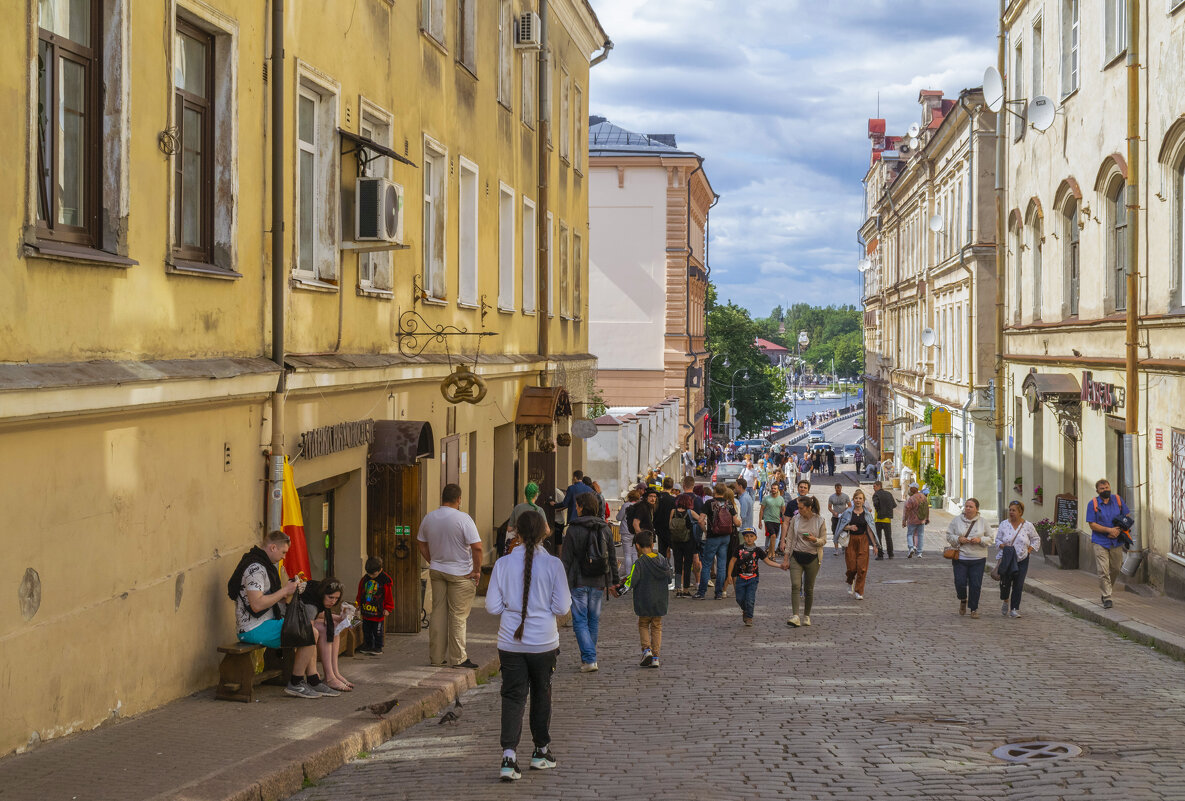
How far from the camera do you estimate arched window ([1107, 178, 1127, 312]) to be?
20906mm

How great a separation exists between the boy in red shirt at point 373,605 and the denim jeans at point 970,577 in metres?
7.63

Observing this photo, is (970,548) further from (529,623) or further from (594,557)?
(529,623)

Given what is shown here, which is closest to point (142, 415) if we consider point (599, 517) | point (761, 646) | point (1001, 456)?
point (599, 517)

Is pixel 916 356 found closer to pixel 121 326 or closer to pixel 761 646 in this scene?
pixel 761 646

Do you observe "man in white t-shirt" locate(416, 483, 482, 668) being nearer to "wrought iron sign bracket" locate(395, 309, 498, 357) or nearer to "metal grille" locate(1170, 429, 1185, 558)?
"wrought iron sign bracket" locate(395, 309, 498, 357)

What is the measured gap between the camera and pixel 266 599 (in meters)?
9.71

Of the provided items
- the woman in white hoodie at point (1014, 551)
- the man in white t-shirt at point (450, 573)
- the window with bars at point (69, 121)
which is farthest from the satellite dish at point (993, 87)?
the window with bars at point (69, 121)

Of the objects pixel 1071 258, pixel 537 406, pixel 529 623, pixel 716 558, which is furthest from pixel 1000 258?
pixel 529 623

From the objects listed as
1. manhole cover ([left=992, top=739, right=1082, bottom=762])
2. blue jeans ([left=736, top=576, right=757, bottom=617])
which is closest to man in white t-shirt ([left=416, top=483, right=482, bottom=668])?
blue jeans ([left=736, top=576, right=757, bottom=617])

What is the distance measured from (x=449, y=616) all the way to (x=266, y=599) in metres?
2.47

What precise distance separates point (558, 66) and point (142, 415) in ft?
56.4

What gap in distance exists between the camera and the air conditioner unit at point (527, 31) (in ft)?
67.3

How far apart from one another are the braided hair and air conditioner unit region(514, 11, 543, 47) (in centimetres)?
1390

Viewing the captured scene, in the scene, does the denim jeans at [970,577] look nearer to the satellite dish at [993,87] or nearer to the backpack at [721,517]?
the backpack at [721,517]
